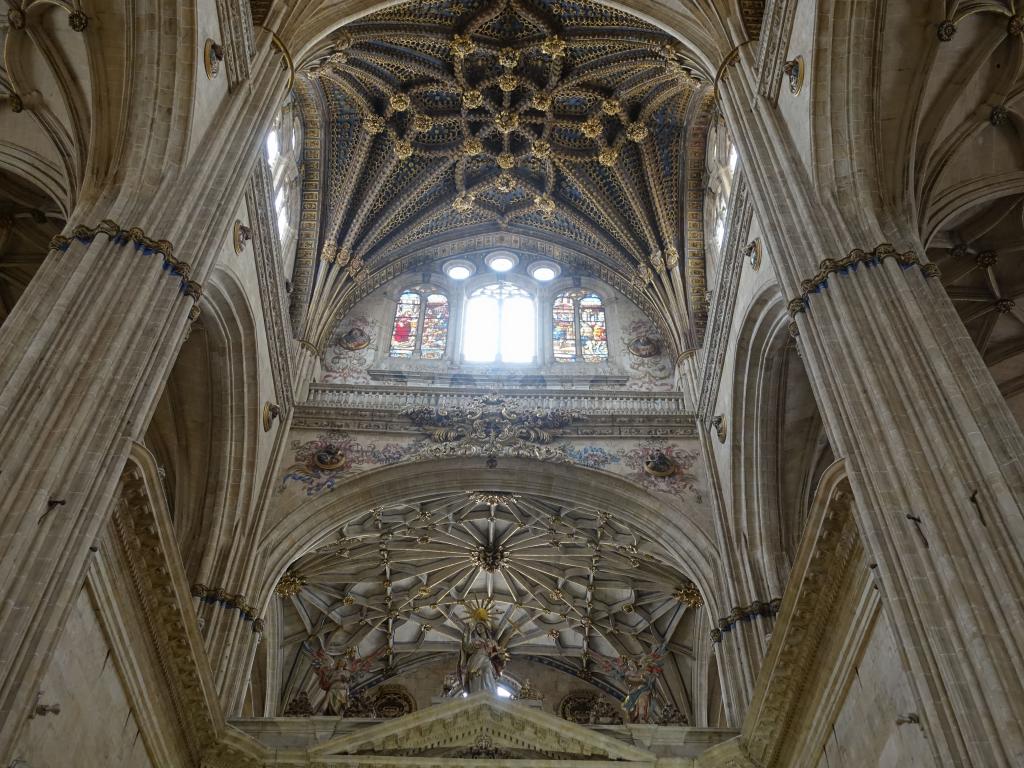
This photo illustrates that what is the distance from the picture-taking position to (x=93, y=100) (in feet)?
37.4

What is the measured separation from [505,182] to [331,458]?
764 cm

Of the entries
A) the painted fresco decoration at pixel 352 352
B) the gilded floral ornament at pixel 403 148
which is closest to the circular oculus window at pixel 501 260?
the gilded floral ornament at pixel 403 148

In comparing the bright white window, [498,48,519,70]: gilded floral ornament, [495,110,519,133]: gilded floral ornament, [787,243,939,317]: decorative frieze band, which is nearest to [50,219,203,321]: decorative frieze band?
[787,243,939,317]: decorative frieze band

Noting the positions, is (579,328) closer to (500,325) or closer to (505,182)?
(500,325)

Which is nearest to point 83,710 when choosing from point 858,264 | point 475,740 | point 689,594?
point 475,740

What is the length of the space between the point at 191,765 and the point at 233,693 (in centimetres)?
157

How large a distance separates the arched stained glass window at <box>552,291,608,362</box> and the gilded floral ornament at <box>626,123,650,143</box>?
11.3 feet

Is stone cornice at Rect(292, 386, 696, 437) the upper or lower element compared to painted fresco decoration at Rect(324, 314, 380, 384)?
lower

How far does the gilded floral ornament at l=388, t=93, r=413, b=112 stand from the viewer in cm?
1945

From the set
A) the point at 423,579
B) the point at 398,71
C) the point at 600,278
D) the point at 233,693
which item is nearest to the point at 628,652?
the point at 423,579

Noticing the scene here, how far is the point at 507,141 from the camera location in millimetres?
20734

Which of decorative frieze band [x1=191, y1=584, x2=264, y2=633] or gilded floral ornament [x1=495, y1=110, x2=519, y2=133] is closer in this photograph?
decorative frieze band [x1=191, y1=584, x2=264, y2=633]

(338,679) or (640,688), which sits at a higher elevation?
(338,679)

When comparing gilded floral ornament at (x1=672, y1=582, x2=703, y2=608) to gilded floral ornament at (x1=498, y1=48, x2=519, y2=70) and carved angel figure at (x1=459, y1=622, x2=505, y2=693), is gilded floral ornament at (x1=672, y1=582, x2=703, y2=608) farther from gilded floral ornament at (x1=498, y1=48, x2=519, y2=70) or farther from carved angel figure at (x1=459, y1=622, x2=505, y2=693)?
gilded floral ornament at (x1=498, y1=48, x2=519, y2=70)
